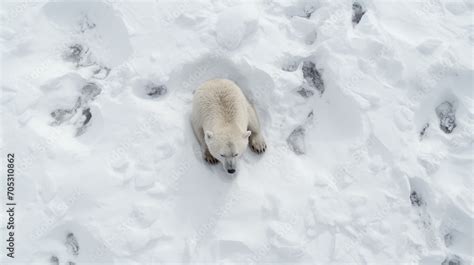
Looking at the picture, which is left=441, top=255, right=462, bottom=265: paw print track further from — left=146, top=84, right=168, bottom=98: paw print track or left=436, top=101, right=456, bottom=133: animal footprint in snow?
left=146, top=84, right=168, bottom=98: paw print track

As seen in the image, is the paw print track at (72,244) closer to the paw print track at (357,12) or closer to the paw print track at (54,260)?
the paw print track at (54,260)

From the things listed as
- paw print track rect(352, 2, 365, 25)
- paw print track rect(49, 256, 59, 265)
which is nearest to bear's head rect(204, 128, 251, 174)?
paw print track rect(49, 256, 59, 265)

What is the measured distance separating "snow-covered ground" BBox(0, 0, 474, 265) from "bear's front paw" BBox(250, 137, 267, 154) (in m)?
0.14

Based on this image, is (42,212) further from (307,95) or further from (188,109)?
(307,95)

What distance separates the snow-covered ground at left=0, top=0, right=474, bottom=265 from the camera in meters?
6.14

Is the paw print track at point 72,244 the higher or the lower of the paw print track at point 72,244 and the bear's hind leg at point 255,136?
the lower

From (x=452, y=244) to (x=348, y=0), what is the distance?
14.1 ft

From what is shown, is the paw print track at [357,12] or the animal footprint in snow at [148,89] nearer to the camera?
the animal footprint in snow at [148,89]

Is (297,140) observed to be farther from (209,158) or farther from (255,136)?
(209,158)

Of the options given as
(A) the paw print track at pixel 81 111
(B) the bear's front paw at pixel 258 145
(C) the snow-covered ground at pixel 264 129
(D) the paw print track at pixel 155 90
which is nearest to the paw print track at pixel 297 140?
→ (C) the snow-covered ground at pixel 264 129

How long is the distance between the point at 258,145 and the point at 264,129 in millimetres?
368

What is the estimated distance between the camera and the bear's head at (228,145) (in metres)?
6.16

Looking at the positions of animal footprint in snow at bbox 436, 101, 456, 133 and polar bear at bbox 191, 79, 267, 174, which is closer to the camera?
polar bear at bbox 191, 79, 267, 174

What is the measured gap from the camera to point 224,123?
6410mm
